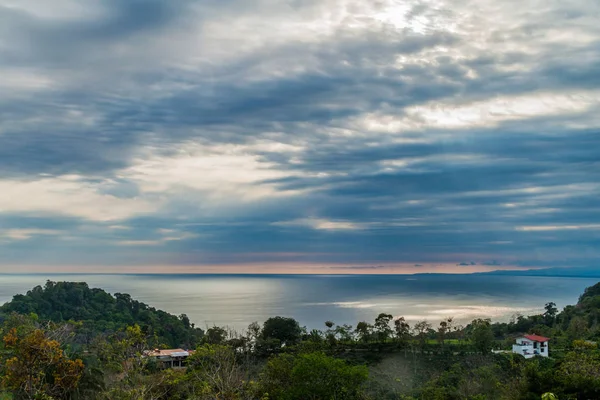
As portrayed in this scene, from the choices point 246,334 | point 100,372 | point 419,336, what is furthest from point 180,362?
point 100,372

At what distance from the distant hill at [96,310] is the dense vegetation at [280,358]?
154 mm

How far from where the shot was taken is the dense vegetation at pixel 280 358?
468 inches

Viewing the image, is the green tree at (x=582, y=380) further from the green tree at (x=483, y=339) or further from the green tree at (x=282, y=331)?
the green tree at (x=282, y=331)

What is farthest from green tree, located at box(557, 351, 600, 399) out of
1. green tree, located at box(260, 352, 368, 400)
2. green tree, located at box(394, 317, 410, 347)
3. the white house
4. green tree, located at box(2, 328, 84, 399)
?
green tree, located at box(394, 317, 410, 347)

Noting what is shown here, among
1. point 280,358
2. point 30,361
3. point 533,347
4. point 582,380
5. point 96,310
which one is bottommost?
point 96,310

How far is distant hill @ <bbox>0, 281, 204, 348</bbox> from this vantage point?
5466cm

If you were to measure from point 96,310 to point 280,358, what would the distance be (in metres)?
45.9

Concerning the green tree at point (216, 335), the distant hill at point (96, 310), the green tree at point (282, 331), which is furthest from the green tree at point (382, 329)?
the distant hill at point (96, 310)

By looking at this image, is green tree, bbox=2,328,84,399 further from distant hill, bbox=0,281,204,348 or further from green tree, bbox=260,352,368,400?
distant hill, bbox=0,281,204,348

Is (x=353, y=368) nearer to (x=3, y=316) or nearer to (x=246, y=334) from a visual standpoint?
(x=246, y=334)

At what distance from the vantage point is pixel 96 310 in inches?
2420

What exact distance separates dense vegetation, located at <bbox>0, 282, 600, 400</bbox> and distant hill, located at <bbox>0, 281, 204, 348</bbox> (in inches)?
6.1

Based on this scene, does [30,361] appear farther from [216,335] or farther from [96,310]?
[96,310]

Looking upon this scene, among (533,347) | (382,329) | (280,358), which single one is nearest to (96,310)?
(382,329)
